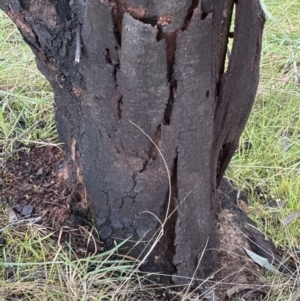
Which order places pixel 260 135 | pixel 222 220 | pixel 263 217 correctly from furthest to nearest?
pixel 260 135
pixel 263 217
pixel 222 220

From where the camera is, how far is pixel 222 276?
4.84 feet

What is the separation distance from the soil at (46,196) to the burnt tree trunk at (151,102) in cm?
7

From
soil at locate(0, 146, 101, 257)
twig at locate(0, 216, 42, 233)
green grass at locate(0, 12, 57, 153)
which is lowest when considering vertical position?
twig at locate(0, 216, 42, 233)

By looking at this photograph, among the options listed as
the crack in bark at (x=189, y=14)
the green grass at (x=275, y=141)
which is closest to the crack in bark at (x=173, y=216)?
the crack in bark at (x=189, y=14)

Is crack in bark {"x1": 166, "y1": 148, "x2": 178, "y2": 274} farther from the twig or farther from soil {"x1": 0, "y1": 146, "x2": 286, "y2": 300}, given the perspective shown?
the twig

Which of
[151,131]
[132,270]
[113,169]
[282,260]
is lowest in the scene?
[282,260]

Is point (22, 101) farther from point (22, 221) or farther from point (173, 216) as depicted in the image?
point (173, 216)

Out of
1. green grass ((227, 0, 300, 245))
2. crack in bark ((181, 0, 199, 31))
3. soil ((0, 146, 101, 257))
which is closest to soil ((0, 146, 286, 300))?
soil ((0, 146, 101, 257))

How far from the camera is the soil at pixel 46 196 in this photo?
146 centimetres

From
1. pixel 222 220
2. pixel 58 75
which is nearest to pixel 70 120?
pixel 58 75

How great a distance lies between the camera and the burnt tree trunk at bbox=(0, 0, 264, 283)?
1.07 m

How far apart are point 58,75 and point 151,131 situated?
0.92ft

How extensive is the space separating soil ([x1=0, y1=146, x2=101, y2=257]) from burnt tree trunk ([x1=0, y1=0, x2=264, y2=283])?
0.23 ft

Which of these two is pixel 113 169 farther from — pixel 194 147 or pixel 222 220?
pixel 222 220
